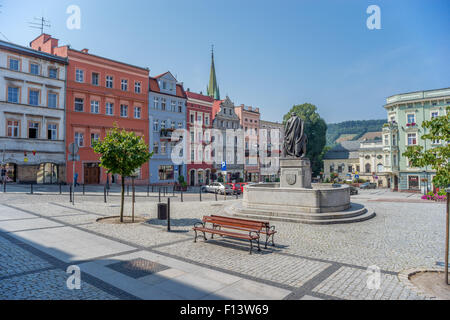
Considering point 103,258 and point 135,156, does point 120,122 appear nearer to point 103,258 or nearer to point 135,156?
point 135,156

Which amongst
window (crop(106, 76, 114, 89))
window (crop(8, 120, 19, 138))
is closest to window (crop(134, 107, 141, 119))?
window (crop(106, 76, 114, 89))

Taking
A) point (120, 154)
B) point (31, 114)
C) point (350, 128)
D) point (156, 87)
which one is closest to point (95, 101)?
point (31, 114)

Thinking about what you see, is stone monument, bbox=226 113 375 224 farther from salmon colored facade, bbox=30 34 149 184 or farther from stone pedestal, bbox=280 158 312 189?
salmon colored facade, bbox=30 34 149 184

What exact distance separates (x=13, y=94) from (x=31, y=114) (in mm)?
2435

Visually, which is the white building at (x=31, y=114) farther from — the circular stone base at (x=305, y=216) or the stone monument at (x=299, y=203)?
the circular stone base at (x=305, y=216)

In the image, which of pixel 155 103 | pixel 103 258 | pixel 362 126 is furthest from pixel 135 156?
pixel 362 126

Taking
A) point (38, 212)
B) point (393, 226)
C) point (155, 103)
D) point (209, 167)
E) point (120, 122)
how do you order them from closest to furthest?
point (393, 226) < point (38, 212) < point (120, 122) < point (155, 103) < point (209, 167)

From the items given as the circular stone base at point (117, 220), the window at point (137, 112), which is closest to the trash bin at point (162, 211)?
the circular stone base at point (117, 220)

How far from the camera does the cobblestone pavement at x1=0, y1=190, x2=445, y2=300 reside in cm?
575

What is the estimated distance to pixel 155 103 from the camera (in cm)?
4259

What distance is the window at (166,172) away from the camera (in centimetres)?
4312

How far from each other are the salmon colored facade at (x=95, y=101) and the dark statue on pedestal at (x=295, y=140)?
21875 millimetres

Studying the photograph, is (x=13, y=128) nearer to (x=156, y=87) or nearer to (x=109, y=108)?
(x=109, y=108)
